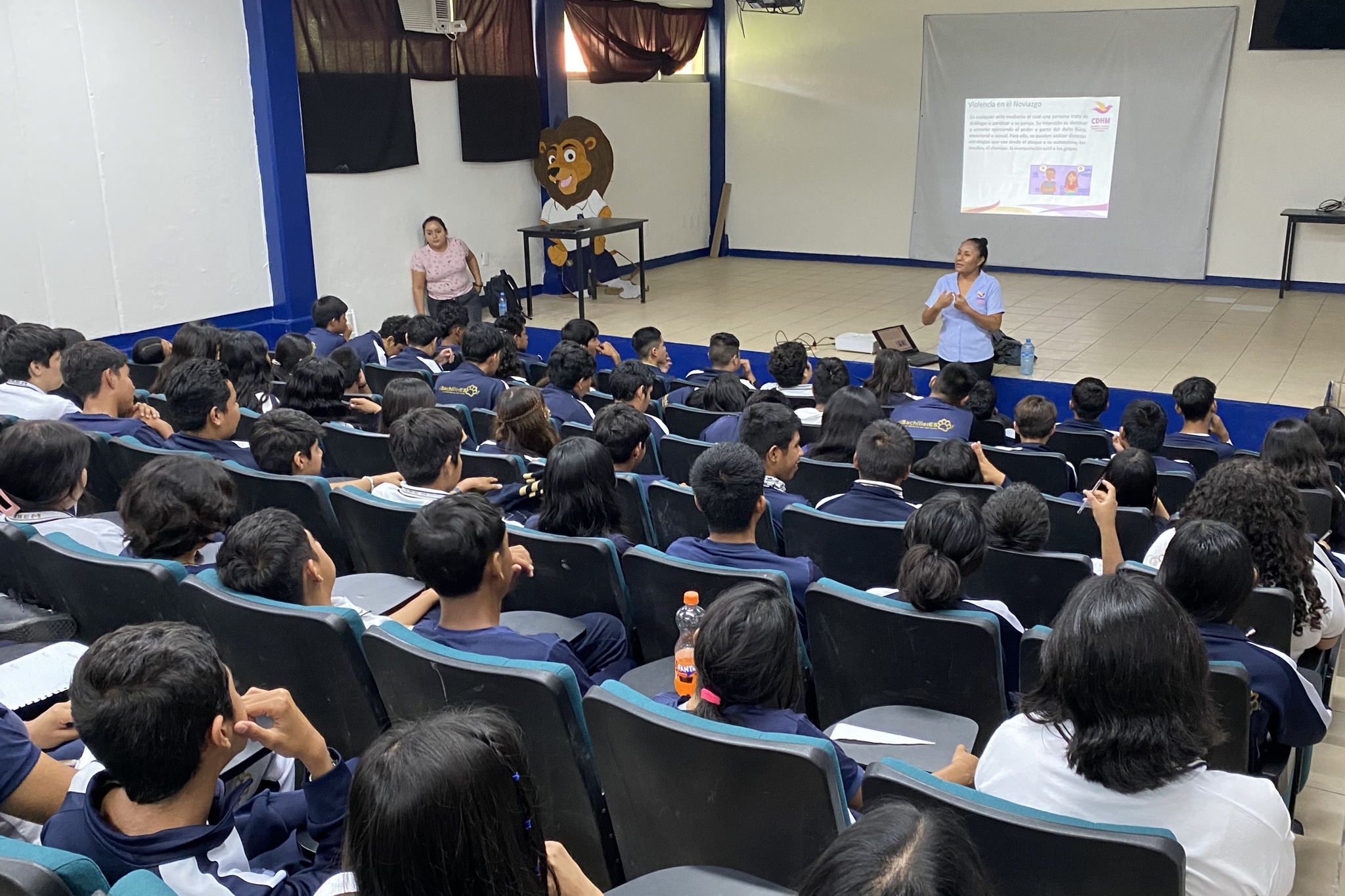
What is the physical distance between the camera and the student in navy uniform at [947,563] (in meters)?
2.21

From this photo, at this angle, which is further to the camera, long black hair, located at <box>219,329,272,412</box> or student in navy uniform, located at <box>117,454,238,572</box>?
long black hair, located at <box>219,329,272,412</box>

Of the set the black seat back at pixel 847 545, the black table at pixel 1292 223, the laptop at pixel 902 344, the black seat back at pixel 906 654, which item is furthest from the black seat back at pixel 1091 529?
the black table at pixel 1292 223

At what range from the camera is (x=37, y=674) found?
207 cm

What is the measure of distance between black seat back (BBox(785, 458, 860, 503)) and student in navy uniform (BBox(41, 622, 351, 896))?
2.64 metres

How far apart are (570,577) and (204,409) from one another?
1.70m

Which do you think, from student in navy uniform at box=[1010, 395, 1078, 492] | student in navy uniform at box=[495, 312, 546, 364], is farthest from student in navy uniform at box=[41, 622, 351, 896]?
student in navy uniform at box=[495, 312, 546, 364]

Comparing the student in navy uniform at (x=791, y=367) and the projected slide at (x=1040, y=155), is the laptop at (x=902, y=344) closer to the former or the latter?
Result: the student in navy uniform at (x=791, y=367)

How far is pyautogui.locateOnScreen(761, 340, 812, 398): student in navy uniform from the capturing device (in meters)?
5.73

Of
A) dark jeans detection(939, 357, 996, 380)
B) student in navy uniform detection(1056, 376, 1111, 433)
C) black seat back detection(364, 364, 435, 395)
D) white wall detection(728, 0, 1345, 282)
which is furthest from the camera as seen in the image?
white wall detection(728, 0, 1345, 282)

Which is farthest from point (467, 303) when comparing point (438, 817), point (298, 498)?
point (438, 817)

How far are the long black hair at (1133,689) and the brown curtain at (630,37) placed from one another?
952 cm

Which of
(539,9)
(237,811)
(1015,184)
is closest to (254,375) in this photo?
(237,811)

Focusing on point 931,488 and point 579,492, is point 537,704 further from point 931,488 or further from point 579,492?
point 931,488

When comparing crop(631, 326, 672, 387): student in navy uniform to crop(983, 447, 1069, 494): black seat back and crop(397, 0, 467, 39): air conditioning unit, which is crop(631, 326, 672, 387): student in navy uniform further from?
crop(397, 0, 467, 39): air conditioning unit
